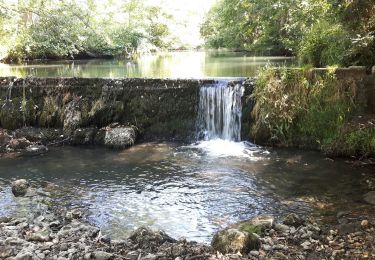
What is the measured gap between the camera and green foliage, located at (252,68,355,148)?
33.0 feet

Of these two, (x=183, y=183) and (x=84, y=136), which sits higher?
(x=84, y=136)

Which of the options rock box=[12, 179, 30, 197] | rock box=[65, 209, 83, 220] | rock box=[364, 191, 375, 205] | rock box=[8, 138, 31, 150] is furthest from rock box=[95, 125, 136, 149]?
rock box=[364, 191, 375, 205]

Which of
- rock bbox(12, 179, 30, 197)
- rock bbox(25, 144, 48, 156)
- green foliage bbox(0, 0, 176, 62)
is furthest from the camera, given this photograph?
→ green foliage bbox(0, 0, 176, 62)

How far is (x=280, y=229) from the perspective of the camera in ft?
19.1

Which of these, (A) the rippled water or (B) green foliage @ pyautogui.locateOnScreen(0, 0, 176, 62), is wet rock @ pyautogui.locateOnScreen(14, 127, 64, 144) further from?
(B) green foliage @ pyautogui.locateOnScreen(0, 0, 176, 62)

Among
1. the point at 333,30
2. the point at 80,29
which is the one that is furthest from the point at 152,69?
the point at 333,30

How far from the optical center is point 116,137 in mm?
11422

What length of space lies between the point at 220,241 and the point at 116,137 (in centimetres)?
659

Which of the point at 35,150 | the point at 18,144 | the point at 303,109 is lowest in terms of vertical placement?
the point at 35,150

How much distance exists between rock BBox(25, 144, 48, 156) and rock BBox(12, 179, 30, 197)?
282cm

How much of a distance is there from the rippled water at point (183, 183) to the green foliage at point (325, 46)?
2.68 meters

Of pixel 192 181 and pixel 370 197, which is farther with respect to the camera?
pixel 192 181

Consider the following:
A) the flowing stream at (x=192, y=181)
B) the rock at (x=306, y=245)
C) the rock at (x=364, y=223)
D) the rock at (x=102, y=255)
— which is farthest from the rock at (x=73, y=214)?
the rock at (x=364, y=223)

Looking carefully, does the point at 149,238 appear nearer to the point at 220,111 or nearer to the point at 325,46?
the point at 220,111
